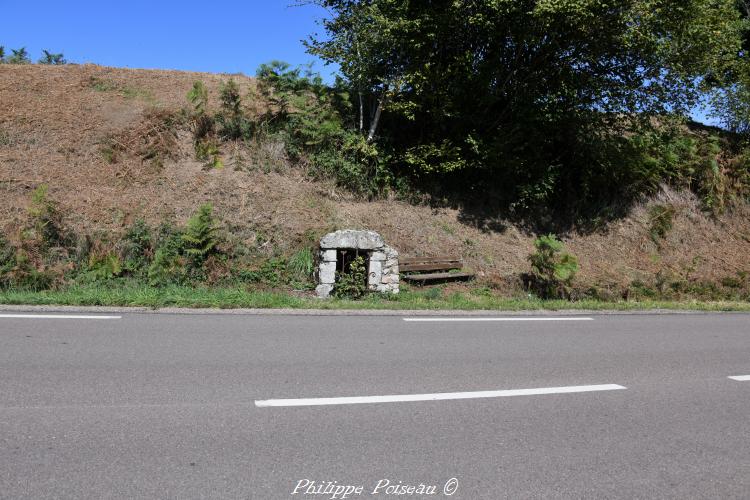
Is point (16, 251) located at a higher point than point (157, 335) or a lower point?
higher

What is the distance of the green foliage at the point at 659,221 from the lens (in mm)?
17844

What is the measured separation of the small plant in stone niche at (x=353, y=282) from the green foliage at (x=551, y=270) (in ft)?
Answer: 14.4

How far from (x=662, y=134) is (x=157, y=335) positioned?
16.2 metres

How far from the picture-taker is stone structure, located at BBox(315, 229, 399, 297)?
11.5 meters

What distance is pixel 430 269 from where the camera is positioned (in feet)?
42.8

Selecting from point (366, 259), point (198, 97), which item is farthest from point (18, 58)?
point (366, 259)

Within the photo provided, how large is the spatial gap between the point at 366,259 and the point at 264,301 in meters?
2.95

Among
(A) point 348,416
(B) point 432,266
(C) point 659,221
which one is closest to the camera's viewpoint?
(A) point 348,416

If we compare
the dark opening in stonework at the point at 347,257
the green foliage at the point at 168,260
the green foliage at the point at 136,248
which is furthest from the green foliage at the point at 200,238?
the dark opening in stonework at the point at 347,257

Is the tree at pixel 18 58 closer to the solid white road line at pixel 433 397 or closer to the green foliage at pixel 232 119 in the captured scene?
the green foliage at pixel 232 119

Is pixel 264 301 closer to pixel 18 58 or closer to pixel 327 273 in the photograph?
pixel 327 273

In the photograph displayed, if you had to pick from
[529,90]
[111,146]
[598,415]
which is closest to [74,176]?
[111,146]

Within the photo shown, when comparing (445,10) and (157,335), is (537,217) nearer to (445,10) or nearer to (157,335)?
(445,10)

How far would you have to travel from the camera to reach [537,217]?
55.9 ft
